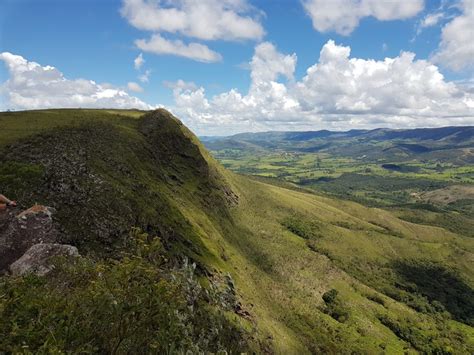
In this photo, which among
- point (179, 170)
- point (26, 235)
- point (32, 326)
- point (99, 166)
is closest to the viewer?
point (32, 326)

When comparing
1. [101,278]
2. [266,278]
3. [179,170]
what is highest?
[101,278]

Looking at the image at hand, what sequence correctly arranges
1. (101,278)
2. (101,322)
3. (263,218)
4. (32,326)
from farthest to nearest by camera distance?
1. (263,218)
2. (101,278)
3. (101,322)
4. (32,326)

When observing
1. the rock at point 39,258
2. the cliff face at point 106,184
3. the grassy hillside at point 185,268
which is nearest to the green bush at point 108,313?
the grassy hillside at point 185,268

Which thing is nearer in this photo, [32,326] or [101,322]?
[32,326]

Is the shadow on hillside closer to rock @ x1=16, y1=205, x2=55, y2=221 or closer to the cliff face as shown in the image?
the cliff face

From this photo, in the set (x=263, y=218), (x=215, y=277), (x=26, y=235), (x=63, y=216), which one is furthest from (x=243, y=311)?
(x=263, y=218)

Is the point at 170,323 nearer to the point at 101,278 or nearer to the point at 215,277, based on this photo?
the point at 101,278
